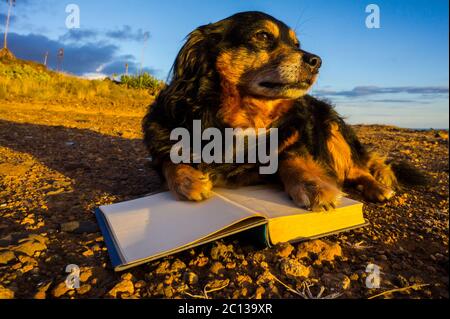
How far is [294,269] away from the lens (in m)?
1.55

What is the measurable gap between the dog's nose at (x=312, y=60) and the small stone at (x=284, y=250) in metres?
1.62

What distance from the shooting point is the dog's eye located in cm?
284

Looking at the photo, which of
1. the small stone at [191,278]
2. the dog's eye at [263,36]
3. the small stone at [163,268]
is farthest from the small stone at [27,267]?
the dog's eye at [263,36]

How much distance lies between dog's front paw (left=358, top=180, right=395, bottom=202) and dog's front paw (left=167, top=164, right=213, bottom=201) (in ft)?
4.68

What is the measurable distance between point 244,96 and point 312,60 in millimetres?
622

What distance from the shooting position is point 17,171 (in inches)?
126

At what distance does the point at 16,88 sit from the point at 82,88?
2.60 m

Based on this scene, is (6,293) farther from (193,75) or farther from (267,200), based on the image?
(193,75)

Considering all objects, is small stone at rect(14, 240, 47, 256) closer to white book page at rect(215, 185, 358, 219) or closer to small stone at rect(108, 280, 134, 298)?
small stone at rect(108, 280, 134, 298)

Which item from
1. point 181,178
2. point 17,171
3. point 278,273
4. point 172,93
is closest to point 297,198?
point 278,273

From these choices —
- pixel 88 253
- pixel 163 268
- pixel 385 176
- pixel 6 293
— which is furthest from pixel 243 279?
pixel 385 176

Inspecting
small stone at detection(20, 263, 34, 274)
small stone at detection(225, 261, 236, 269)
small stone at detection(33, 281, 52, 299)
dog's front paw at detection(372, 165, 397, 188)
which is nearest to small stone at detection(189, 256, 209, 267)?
small stone at detection(225, 261, 236, 269)

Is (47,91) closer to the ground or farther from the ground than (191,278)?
farther from the ground

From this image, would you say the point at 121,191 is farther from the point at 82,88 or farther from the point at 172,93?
the point at 82,88
